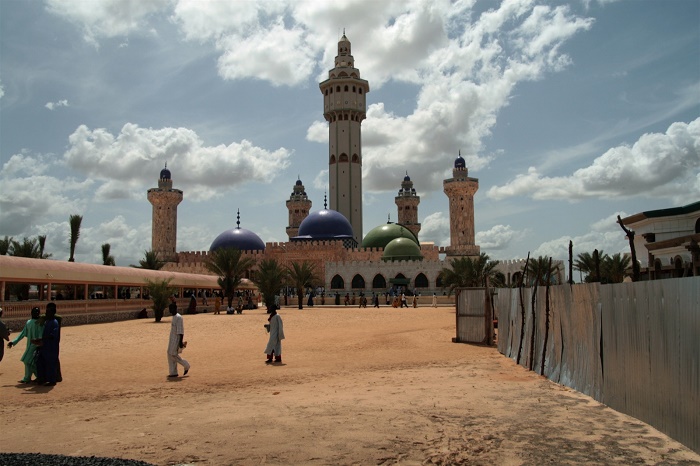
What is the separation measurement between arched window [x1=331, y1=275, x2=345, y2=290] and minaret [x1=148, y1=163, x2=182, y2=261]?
1765 centimetres

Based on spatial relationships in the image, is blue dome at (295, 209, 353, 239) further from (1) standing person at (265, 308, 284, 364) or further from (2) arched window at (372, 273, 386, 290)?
(1) standing person at (265, 308, 284, 364)

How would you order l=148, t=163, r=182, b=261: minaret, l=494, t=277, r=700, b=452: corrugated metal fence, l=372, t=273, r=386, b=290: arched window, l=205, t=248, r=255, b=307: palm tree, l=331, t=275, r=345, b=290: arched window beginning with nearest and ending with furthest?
l=494, t=277, r=700, b=452: corrugated metal fence, l=205, t=248, r=255, b=307: palm tree, l=372, t=273, r=386, b=290: arched window, l=331, t=275, r=345, b=290: arched window, l=148, t=163, r=182, b=261: minaret

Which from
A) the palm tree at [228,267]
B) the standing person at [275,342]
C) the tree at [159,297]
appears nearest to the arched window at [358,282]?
the palm tree at [228,267]

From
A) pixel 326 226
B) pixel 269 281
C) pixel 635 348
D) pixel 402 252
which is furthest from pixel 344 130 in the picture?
pixel 635 348

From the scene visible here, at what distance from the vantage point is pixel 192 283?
30859 mm

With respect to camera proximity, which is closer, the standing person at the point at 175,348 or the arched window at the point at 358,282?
the standing person at the point at 175,348

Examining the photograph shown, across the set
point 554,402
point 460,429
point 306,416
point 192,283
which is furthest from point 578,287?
point 192,283

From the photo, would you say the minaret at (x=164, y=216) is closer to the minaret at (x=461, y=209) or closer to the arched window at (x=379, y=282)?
the arched window at (x=379, y=282)

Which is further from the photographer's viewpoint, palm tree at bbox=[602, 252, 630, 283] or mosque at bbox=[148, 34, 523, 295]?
mosque at bbox=[148, 34, 523, 295]

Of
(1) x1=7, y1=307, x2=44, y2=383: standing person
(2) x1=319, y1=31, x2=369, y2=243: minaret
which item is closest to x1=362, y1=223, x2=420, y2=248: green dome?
(2) x1=319, y1=31, x2=369, y2=243: minaret

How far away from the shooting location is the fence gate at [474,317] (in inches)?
524

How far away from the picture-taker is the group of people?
8.23 metres

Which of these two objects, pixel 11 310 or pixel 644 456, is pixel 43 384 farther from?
pixel 11 310

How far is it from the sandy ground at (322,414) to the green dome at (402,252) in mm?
32517
